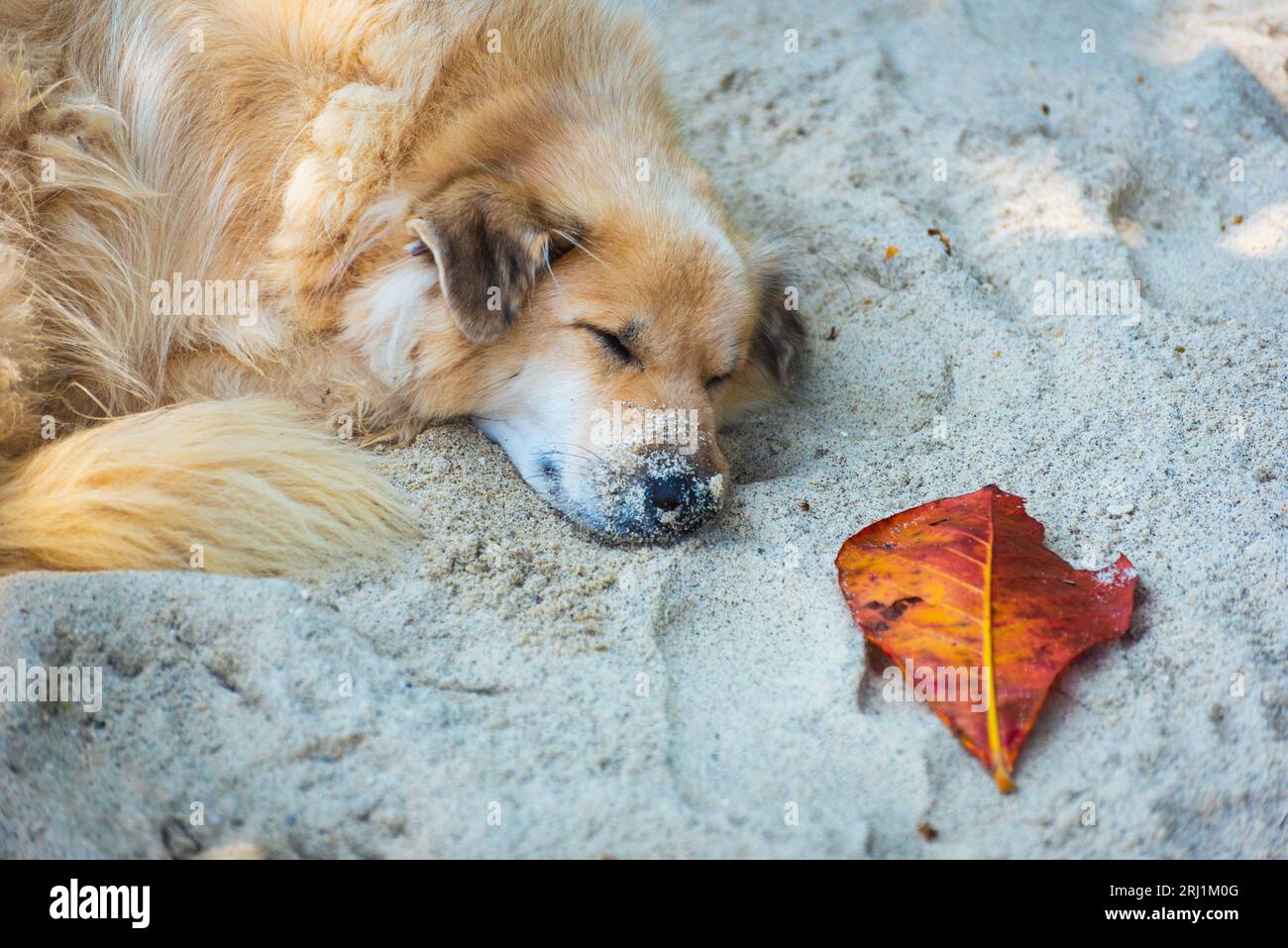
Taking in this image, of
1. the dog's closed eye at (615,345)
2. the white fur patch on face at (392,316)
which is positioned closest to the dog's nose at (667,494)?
the dog's closed eye at (615,345)

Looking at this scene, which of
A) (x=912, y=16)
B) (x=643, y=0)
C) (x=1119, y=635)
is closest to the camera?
(x=1119, y=635)

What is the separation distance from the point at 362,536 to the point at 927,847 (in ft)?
4.58

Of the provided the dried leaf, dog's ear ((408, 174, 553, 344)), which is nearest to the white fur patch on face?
dog's ear ((408, 174, 553, 344))

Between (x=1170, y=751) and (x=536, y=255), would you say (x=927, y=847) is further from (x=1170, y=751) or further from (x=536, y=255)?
(x=536, y=255)

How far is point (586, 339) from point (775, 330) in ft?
2.58

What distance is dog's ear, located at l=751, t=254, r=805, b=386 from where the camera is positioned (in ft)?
10.8

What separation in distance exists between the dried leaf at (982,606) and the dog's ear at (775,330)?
91 cm

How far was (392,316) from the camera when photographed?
2764 mm

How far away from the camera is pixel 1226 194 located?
3.68 m

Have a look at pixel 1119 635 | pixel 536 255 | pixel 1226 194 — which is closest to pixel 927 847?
pixel 1119 635

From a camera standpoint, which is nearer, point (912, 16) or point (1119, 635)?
point (1119, 635)

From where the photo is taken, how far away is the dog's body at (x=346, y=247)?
2.61 metres

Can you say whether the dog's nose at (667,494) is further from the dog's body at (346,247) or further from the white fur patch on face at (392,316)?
the white fur patch on face at (392,316)

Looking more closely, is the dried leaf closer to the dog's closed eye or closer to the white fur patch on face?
the dog's closed eye
